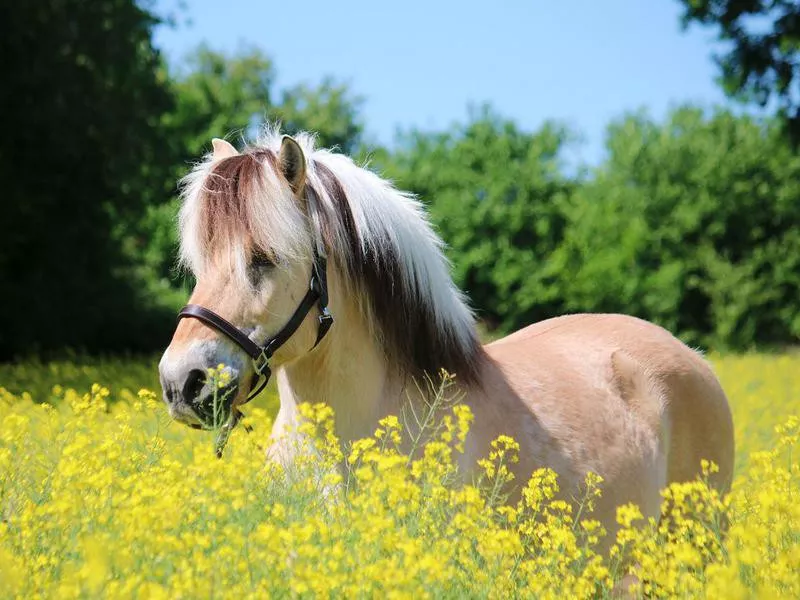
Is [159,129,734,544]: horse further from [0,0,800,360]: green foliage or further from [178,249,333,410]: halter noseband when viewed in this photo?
[0,0,800,360]: green foliage

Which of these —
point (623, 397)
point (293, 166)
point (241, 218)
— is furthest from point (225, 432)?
point (623, 397)

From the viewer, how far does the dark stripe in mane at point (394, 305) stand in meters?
4.07

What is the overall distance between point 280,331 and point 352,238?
535mm

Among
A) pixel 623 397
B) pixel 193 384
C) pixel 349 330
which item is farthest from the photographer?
pixel 623 397

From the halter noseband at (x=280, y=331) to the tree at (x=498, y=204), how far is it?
2722 cm

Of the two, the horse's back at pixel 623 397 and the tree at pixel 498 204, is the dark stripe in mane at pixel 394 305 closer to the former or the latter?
the horse's back at pixel 623 397

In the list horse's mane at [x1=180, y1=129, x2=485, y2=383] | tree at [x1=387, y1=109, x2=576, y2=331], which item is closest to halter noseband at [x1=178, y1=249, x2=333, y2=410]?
horse's mane at [x1=180, y1=129, x2=485, y2=383]

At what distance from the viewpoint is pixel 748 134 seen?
29.7 m

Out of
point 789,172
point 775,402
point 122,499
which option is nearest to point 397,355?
point 122,499

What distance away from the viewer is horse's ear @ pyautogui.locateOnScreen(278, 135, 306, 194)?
3930mm

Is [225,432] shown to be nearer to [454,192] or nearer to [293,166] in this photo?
[293,166]

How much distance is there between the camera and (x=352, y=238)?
4.08 meters

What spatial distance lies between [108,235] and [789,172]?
62.0 ft

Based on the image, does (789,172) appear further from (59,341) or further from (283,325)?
(283,325)
